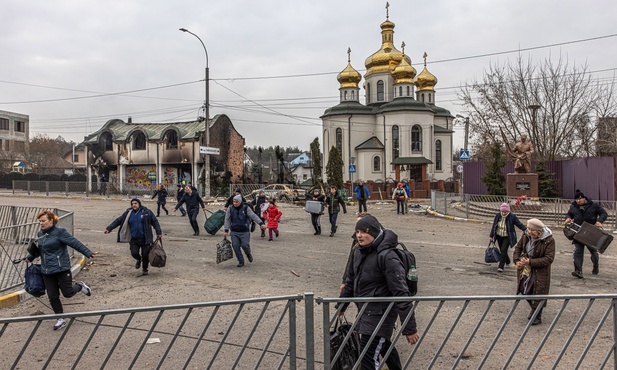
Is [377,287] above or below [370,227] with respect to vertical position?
below

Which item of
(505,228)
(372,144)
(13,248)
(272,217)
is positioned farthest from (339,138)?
(13,248)

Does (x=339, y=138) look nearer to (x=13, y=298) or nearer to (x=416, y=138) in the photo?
(x=416, y=138)

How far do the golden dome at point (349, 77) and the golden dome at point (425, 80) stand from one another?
278 inches

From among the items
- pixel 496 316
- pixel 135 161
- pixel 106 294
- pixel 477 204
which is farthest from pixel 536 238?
pixel 135 161

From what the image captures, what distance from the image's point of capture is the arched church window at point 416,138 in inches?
1829

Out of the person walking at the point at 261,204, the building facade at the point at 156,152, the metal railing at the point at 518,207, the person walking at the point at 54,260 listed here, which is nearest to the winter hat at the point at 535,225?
the person walking at the point at 54,260

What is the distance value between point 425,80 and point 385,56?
5.52 metres

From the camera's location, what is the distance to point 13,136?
67812 mm

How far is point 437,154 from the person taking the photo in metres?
49.2

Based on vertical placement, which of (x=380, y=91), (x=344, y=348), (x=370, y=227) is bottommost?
(x=344, y=348)

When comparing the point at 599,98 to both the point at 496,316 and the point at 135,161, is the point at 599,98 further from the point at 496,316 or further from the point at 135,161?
the point at 135,161

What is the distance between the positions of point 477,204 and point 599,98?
1481 centimetres

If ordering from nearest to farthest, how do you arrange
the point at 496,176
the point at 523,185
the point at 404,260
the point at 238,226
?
1. the point at 404,260
2. the point at 238,226
3. the point at 523,185
4. the point at 496,176

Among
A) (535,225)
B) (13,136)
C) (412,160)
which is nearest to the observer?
(535,225)
